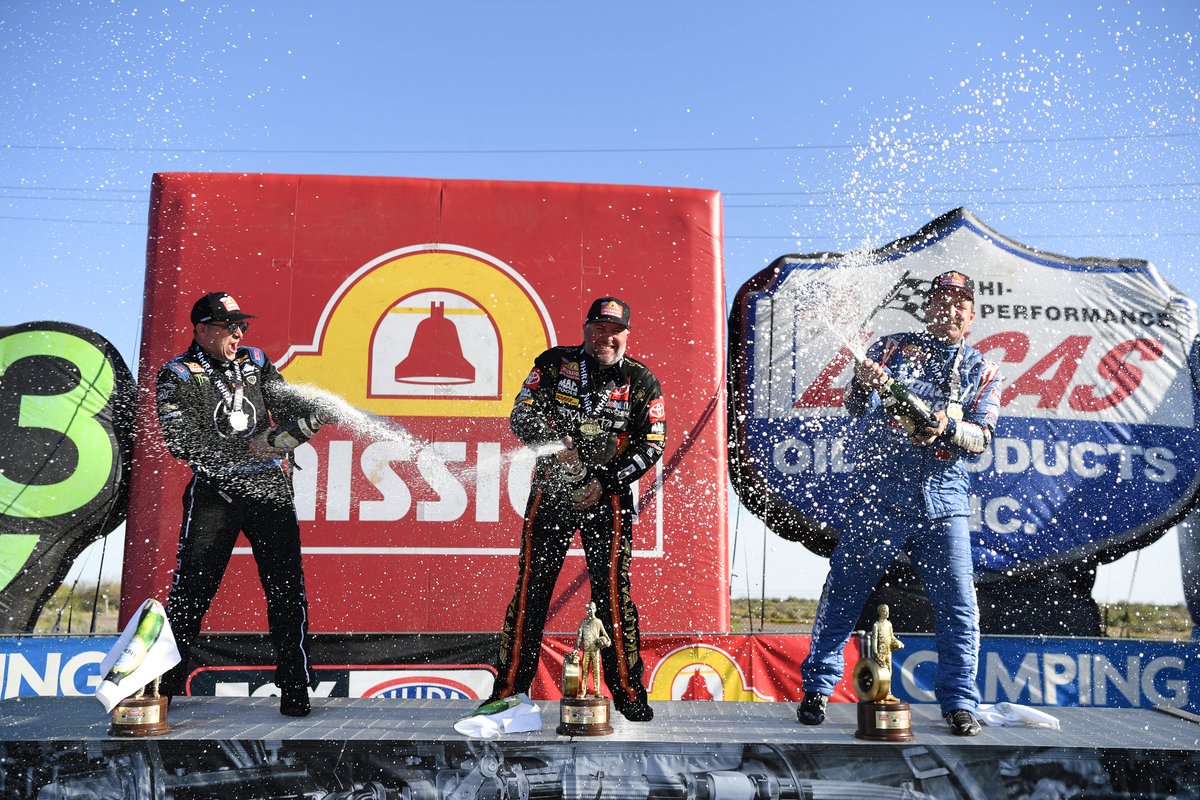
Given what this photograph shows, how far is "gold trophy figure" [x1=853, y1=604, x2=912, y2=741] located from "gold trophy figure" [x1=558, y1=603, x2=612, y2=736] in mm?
988

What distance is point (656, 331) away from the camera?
6.43m

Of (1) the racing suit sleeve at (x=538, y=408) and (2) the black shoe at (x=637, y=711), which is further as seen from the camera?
(1) the racing suit sleeve at (x=538, y=408)

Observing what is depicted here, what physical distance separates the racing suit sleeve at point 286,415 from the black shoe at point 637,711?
1817 mm

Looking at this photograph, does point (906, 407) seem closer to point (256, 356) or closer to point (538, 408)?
point (538, 408)

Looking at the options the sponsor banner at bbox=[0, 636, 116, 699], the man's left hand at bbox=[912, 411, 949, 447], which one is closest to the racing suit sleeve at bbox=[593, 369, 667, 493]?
the man's left hand at bbox=[912, 411, 949, 447]

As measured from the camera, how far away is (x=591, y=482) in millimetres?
4227

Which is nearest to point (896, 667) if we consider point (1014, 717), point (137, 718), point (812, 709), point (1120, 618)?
point (1014, 717)

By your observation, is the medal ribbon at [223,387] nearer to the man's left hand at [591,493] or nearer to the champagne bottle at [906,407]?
the man's left hand at [591,493]

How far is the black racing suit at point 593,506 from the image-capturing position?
423cm

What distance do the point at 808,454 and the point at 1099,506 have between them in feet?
6.43

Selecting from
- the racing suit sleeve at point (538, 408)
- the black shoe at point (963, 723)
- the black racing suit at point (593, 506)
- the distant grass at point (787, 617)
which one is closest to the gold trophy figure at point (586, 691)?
the black racing suit at point (593, 506)

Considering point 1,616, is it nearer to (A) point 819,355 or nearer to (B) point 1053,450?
(A) point 819,355

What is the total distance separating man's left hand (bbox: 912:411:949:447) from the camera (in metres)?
4.04

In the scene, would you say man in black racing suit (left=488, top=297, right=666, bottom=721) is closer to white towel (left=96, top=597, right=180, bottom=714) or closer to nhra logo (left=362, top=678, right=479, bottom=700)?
white towel (left=96, top=597, right=180, bottom=714)
